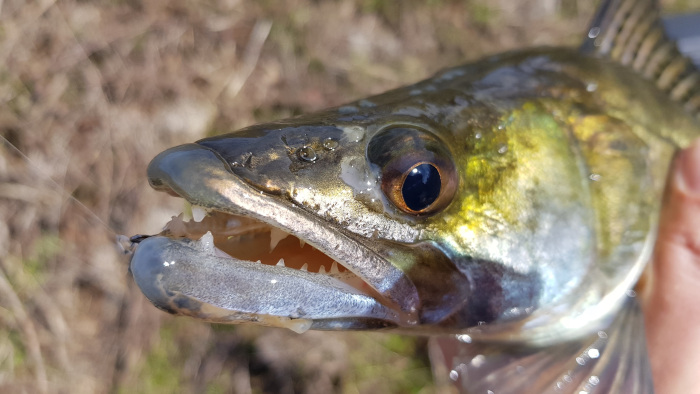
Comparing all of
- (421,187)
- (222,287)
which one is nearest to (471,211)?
(421,187)

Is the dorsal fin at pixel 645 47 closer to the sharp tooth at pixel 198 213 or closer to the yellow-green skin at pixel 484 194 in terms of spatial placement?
the yellow-green skin at pixel 484 194

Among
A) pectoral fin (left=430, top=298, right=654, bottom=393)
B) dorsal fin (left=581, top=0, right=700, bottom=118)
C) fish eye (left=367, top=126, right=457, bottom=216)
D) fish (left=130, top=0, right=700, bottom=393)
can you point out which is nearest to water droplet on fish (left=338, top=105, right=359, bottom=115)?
fish (left=130, top=0, right=700, bottom=393)

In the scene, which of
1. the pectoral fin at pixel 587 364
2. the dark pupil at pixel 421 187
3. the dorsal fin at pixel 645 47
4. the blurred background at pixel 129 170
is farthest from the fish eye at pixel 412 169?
the blurred background at pixel 129 170

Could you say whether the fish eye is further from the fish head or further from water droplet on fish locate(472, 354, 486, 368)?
water droplet on fish locate(472, 354, 486, 368)

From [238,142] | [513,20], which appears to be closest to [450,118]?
[238,142]

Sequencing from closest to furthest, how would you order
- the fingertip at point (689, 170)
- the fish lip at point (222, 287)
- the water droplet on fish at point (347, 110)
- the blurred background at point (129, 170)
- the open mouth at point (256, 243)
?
the fish lip at point (222, 287), the open mouth at point (256, 243), the water droplet on fish at point (347, 110), the fingertip at point (689, 170), the blurred background at point (129, 170)
